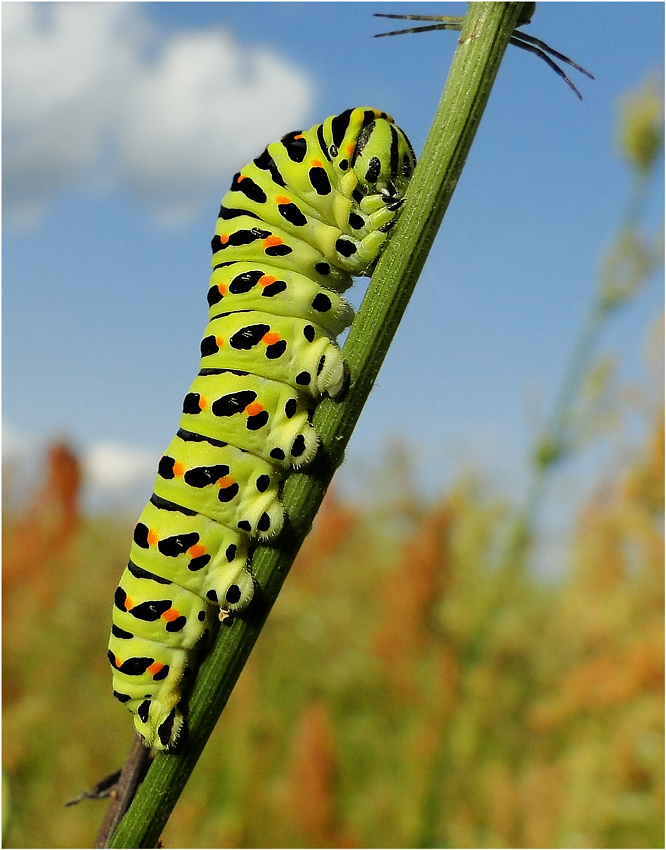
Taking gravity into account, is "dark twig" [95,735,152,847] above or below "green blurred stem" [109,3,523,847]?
below

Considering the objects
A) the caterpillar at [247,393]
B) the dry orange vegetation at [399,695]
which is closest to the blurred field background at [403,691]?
the dry orange vegetation at [399,695]

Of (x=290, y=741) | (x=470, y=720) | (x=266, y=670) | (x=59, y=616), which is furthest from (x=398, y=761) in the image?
(x=59, y=616)

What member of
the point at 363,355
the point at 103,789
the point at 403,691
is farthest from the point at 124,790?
the point at 403,691

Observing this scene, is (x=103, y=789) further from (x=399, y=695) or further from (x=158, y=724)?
(x=399, y=695)

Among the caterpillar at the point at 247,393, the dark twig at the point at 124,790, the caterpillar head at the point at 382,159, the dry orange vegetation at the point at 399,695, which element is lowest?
the dry orange vegetation at the point at 399,695

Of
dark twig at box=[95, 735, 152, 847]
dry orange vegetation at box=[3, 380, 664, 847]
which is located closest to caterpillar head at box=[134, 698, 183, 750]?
dark twig at box=[95, 735, 152, 847]

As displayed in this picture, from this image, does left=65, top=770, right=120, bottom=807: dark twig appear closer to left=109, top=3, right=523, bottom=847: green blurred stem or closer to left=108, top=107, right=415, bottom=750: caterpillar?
left=109, top=3, right=523, bottom=847: green blurred stem

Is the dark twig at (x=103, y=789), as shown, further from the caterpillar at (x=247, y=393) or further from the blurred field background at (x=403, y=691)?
the blurred field background at (x=403, y=691)
